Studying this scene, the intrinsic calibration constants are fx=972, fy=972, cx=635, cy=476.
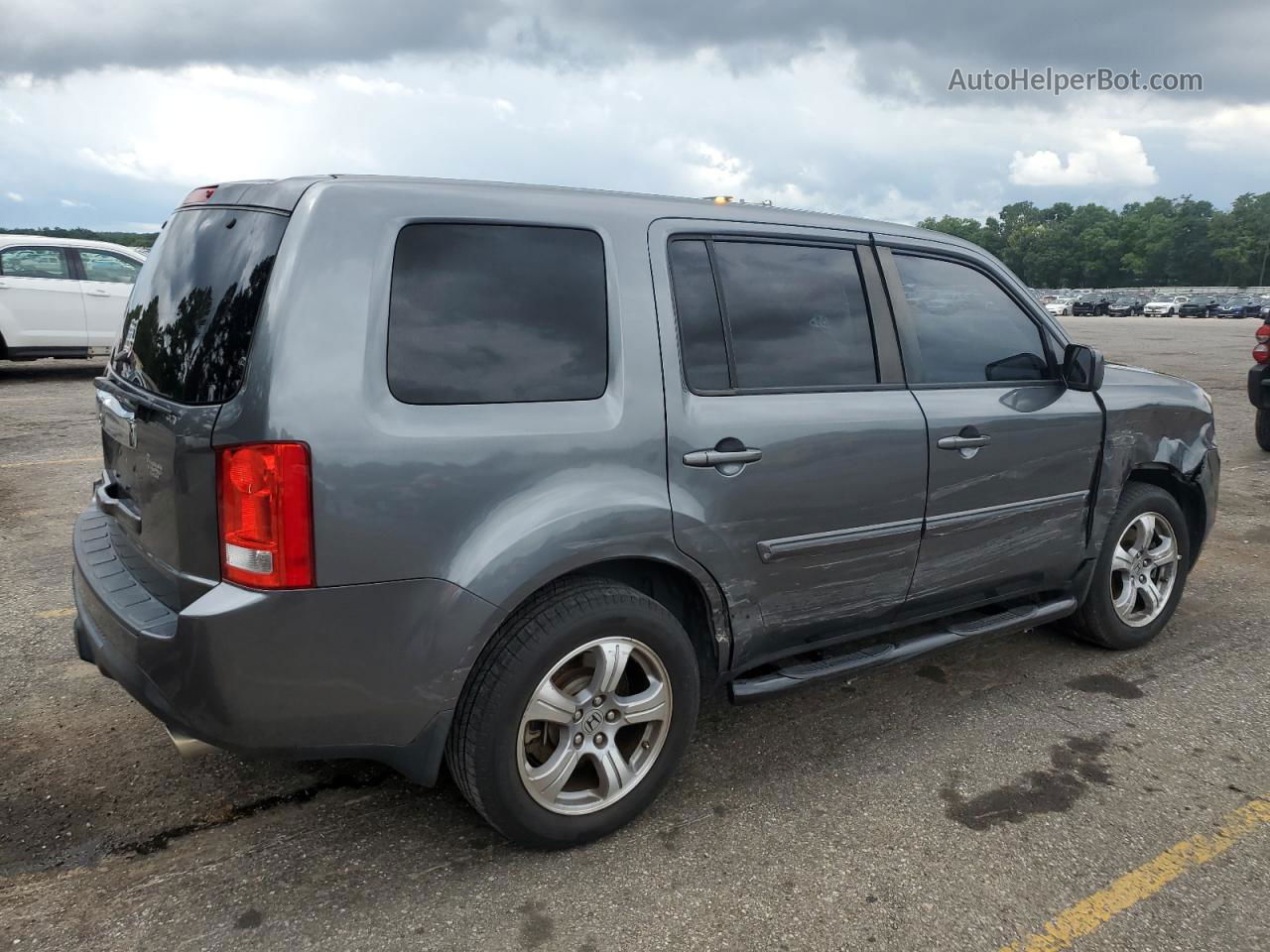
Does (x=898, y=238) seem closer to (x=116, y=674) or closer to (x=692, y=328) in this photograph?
(x=692, y=328)

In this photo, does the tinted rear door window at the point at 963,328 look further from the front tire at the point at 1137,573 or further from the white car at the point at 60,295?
the white car at the point at 60,295

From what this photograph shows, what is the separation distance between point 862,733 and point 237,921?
2100 mm

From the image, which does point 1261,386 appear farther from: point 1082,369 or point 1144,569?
point 1082,369

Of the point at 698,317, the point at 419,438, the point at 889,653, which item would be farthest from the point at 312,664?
the point at 889,653

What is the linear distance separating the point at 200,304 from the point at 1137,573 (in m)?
3.87

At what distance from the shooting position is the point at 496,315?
2531 mm


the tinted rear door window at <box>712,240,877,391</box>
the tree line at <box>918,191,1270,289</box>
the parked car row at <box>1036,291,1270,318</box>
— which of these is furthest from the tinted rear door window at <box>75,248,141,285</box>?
the tree line at <box>918,191,1270,289</box>

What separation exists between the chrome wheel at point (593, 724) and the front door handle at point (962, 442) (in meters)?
1.31

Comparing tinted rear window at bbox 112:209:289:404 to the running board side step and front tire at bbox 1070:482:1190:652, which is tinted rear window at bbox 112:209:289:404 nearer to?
the running board side step

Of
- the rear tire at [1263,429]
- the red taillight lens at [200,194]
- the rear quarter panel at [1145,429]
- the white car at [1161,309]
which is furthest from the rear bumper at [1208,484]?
the white car at [1161,309]

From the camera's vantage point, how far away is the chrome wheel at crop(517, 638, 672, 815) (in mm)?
2637

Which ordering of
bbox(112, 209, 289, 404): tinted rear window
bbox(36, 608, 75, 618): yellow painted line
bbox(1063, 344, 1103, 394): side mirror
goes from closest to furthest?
bbox(112, 209, 289, 404): tinted rear window → bbox(1063, 344, 1103, 394): side mirror → bbox(36, 608, 75, 618): yellow painted line

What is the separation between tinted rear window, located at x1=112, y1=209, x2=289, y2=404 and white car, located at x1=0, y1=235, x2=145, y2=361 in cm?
1050

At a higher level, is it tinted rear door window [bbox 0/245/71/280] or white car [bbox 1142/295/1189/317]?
tinted rear door window [bbox 0/245/71/280]
